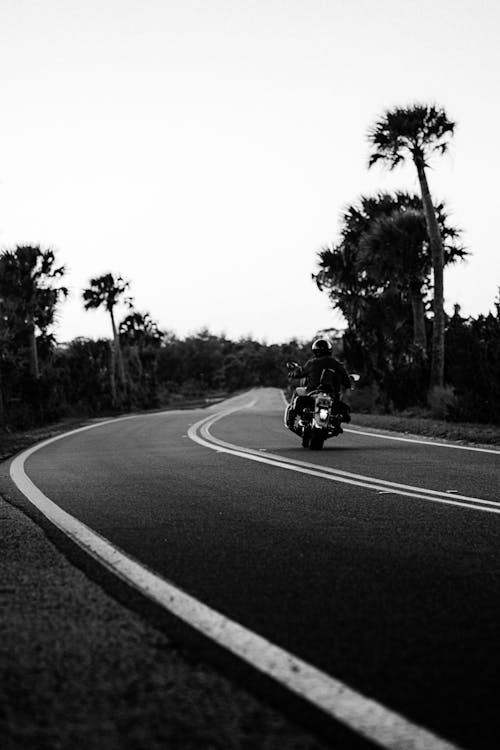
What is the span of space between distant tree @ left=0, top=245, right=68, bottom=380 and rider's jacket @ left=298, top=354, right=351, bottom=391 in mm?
30529

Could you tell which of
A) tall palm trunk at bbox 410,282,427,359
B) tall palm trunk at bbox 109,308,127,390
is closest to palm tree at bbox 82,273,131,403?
tall palm trunk at bbox 109,308,127,390

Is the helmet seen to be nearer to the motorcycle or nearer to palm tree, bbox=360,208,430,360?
the motorcycle

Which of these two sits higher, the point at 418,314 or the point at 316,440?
the point at 418,314

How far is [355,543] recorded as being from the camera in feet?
19.2

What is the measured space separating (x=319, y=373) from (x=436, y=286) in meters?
14.4

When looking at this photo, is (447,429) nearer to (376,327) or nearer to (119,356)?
(376,327)

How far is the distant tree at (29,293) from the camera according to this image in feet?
143

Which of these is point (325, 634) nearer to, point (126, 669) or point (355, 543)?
point (126, 669)

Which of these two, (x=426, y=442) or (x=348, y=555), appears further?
(x=426, y=442)

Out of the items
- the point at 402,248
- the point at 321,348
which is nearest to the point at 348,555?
the point at 321,348

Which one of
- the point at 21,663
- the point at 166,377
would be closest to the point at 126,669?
the point at 21,663

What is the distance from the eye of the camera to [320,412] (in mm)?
14203

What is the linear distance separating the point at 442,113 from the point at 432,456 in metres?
20.0

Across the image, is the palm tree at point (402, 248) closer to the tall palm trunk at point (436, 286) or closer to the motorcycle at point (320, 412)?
the tall palm trunk at point (436, 286)
